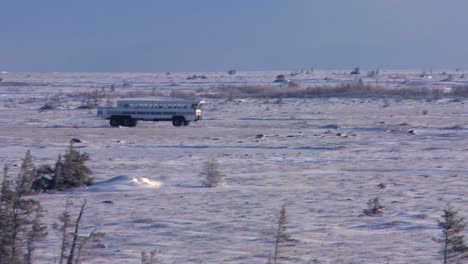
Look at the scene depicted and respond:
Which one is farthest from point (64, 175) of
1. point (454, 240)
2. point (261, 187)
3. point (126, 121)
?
point (126, 121)

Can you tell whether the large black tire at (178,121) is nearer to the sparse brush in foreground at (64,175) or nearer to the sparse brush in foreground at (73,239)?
the sparse brush in foreground at (64,175)

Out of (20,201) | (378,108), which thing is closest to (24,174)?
(20,201)

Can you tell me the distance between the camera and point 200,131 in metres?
37.9

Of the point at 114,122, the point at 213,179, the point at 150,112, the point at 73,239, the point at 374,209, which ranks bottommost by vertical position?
the point at 114,122

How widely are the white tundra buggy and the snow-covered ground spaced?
780mm

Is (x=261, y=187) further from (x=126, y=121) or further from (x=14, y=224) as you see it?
(x=126, y=121)

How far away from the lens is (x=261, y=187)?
18.8 m

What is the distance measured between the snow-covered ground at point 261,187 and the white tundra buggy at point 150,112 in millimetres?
780

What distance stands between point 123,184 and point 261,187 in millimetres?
2937

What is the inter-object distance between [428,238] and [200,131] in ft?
82.9

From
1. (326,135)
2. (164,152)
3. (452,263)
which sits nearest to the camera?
(452,263)

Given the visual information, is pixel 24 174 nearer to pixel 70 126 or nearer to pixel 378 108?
pixel 70 126

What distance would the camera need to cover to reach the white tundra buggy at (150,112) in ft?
138

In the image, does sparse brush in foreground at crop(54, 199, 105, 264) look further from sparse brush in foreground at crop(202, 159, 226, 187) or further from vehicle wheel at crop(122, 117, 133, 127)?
vehicle wheel at crop(122, 117, 133, 127)
